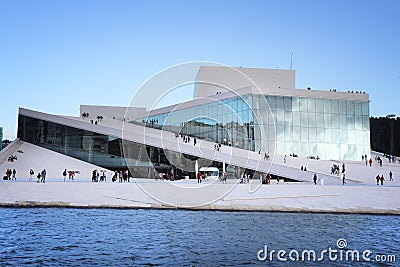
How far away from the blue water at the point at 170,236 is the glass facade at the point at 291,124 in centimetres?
2206

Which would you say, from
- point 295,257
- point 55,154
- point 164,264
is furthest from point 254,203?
point 55,154

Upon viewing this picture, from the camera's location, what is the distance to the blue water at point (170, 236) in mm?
10852

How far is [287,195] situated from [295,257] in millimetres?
13390

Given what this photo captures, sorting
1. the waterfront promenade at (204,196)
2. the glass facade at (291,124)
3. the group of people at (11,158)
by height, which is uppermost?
the glass facade at (291,124)

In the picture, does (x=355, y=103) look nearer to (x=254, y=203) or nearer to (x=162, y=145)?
(x=162, y=145)

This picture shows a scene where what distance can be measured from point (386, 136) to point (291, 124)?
32.1 m

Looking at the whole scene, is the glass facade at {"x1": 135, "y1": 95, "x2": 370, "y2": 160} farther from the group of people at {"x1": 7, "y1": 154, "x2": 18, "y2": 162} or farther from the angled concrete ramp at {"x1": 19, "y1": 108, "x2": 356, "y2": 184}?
the group of people at {"x1": 7, "y1": 154, "x2": 18, "y2": 162}

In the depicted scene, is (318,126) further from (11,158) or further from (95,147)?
(11,158)

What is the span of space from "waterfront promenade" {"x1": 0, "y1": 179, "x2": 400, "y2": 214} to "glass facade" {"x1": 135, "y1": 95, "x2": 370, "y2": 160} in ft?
53.2

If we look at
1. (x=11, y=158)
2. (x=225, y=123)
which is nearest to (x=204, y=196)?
(x=11, y=158)

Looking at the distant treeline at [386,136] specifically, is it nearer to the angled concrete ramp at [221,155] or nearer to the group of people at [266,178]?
the angled concrete ramp at [221,155]

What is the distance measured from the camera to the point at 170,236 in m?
13.9

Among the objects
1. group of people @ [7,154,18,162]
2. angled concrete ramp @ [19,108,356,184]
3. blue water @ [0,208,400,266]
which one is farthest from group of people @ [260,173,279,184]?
group of people @ [7,154,18,162]

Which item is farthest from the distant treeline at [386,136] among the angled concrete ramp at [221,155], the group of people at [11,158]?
the group of people at [11,158]
